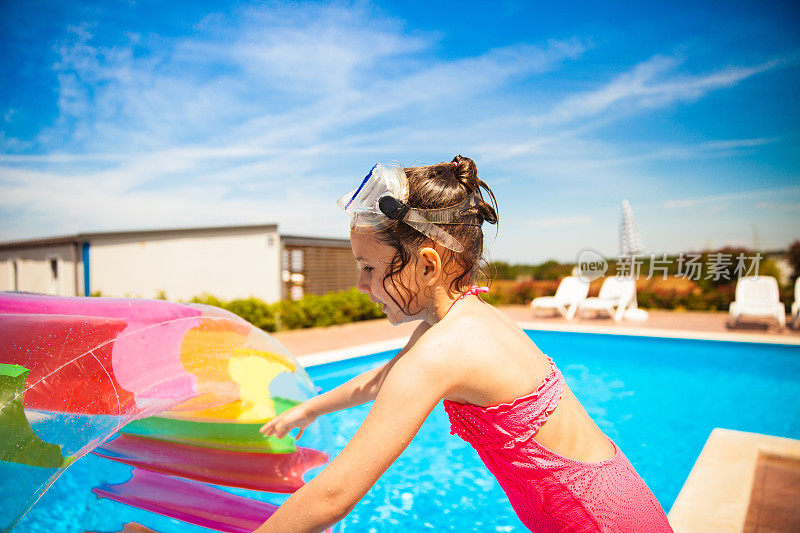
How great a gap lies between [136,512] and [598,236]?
23.6 metres

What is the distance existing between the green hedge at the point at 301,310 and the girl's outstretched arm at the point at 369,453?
11.3m

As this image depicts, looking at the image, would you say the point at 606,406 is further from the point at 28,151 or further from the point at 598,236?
the point at 28,151

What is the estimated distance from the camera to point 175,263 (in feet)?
53.6

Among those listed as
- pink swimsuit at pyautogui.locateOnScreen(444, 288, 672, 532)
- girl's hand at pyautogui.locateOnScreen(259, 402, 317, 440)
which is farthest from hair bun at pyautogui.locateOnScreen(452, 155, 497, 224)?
girl's hand at pyautogui.locateOnScreen(259, 402, 317, 440)

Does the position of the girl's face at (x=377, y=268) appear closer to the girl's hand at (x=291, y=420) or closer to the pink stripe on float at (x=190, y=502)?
the girl's hand at (x=291, y=420)

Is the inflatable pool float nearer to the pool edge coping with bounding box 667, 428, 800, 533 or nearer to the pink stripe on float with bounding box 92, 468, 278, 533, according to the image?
the pink stripe on float with bounding box 92, 468, 278, 533

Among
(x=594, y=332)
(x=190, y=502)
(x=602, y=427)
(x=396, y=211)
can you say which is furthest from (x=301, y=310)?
(x=396, y=211)

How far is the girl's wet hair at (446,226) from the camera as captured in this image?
111 centimetres

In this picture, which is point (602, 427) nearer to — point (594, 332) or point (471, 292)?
point (594, 332)

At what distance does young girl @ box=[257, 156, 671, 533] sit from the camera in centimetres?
93

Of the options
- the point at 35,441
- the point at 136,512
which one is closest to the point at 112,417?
the point at 35,441

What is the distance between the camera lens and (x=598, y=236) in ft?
75.9

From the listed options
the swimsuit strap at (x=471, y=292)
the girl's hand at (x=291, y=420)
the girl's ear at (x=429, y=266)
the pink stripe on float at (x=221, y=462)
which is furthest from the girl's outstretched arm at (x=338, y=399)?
the pink stripe on float at (x=221, y=462)

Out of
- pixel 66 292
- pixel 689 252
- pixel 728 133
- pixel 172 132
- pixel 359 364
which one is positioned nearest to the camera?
pixel 359 364
